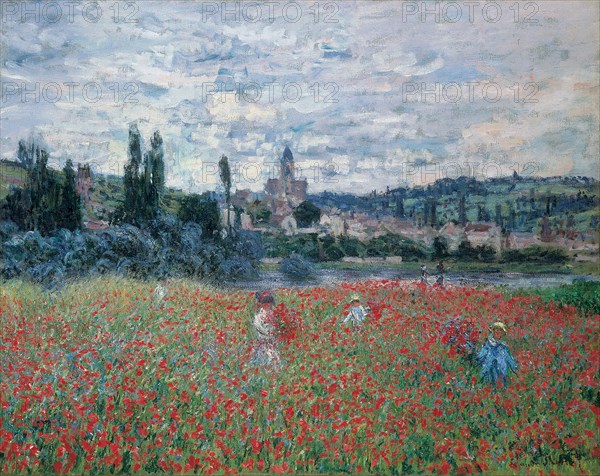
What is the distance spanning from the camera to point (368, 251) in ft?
21.1

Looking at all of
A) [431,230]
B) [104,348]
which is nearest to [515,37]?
[431,230]

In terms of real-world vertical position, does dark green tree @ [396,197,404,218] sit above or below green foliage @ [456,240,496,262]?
above

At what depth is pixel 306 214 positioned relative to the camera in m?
6.40

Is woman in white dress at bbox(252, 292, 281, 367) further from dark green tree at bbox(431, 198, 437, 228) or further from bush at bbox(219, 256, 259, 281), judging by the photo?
dark green tree at bbox(431, 198, 437, 228)

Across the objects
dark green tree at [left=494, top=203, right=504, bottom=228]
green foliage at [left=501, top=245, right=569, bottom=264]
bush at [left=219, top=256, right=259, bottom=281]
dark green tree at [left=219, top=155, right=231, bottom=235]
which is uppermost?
dark green tree at [left=219, top=155, right=231, bottom=235]

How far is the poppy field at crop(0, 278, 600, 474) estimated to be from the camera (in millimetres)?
4730

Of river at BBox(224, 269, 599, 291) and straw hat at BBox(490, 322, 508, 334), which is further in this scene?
river at BBox(224, 269, 599, 291)

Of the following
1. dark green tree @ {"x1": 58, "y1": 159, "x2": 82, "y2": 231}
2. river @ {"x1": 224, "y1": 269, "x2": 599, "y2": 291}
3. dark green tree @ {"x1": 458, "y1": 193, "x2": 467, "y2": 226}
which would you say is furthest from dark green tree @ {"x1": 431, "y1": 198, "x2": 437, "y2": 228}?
dark green tree @ {"x1": 58, "y1": 159, "x2": 82, "y2": 231}

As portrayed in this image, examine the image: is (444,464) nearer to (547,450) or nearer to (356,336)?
(547,450)

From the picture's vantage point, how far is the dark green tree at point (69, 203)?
6.47 meters

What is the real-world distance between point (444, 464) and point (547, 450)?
1.07 m

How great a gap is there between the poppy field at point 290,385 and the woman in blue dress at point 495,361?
0.33 feet

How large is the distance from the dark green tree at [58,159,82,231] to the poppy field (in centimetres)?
77

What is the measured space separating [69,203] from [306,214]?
9.68ft
